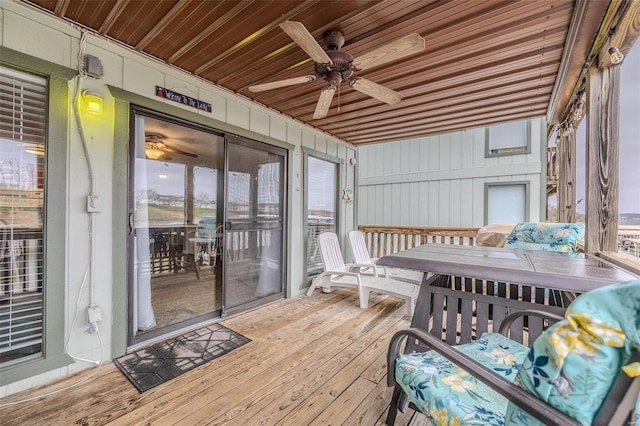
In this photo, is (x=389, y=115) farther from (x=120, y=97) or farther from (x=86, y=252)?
(x=86, y=252)

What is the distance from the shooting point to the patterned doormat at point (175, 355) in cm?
207

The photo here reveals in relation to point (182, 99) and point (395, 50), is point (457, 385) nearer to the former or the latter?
point (395, 50)

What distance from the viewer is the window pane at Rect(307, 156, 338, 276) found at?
4.54m

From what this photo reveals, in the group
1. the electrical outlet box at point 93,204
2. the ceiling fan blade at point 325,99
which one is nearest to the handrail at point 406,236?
the ceiling fan blade at point 325,99

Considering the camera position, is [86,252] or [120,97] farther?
[120,97]

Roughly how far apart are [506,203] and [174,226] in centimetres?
651

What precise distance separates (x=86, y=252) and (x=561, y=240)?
4006 millimetres

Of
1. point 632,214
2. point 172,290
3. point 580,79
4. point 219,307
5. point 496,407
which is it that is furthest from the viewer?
point 172,290

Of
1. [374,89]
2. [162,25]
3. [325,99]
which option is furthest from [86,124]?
[374,89]

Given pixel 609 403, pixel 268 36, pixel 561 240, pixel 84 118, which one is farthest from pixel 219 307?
pixel 561 240

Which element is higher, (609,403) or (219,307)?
(609,403)

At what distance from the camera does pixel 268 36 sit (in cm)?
221

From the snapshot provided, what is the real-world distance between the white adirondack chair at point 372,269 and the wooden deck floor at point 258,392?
46.3 inches

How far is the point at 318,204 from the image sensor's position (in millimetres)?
4758
